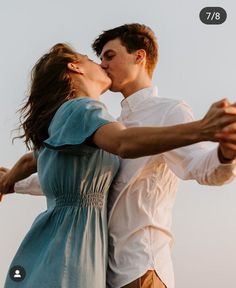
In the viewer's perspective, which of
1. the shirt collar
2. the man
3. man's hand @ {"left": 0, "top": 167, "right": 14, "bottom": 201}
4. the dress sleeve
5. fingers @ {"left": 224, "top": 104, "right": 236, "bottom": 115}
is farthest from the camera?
man's hand @ {"left": 0, "top": 167, "right": 14, "bottom": 201}

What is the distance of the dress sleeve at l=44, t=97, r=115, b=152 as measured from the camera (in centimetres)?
365

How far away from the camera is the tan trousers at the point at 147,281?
3.78m

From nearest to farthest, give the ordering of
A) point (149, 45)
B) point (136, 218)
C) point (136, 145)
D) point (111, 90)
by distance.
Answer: point (136, 145), point (136, 218), point (111, 90), point (149, 45)

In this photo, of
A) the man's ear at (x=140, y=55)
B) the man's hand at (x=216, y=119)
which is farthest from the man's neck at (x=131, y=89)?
the man's hand at (x=216, y=119)

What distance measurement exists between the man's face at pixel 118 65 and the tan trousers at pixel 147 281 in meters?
1.49

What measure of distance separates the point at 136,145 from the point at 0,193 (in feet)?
7.37

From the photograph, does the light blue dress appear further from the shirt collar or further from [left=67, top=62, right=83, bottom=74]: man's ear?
the shirt collar

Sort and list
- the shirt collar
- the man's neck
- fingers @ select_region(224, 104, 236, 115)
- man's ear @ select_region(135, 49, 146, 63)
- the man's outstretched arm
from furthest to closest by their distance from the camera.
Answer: man's ear @ select_region(135, 49, 146, 63), the man's outstretched arm, the man's neck, the shirt collar, fingers @ select_region(224, 104, 236, 115)

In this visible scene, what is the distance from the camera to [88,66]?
434 cm

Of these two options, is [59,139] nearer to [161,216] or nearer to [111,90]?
[161,216]

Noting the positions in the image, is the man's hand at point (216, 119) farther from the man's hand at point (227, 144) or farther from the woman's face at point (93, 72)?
the woman's face at point (93, 72)

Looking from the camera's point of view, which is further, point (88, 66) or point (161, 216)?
point (88, 66)

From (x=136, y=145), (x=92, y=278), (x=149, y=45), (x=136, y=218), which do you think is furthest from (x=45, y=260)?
(x=149, y=45)

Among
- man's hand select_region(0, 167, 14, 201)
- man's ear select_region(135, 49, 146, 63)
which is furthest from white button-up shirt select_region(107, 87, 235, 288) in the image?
man's hand select_region(0, 167, 14, 201)
